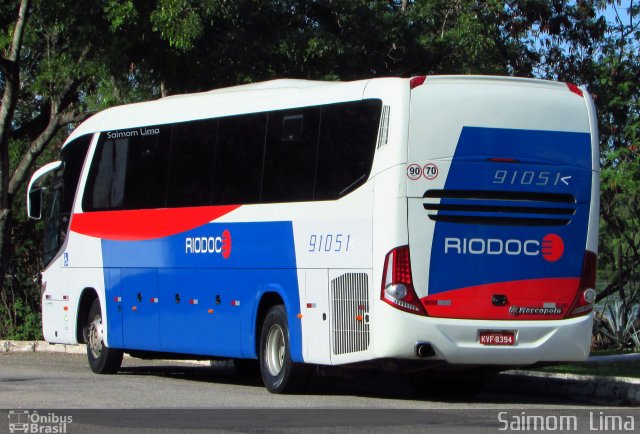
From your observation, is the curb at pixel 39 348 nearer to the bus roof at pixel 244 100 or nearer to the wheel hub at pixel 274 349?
the bus roof at pixel 244 100

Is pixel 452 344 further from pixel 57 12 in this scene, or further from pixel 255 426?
pixel 57 12

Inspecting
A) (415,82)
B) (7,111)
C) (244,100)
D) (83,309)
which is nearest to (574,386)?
(415,82)

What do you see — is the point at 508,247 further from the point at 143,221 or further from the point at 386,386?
the point at 143,221

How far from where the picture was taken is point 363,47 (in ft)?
75.5

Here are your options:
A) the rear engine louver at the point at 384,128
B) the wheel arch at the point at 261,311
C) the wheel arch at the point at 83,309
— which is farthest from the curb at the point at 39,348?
the rear engine louver at the point at 384,128

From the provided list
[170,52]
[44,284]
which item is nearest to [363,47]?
[170,52]

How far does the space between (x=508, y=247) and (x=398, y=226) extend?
1.21 m

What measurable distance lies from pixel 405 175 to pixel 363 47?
10.4 m

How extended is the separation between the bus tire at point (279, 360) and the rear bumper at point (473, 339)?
1.60 m

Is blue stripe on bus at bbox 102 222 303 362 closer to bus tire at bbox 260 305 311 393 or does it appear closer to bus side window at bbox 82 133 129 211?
bus tire at bbox 260 305 311 393

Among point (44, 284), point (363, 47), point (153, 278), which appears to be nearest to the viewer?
point (153, 278)

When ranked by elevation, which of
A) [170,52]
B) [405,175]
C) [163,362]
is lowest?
[163,362]

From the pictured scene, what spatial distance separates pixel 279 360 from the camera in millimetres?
14672

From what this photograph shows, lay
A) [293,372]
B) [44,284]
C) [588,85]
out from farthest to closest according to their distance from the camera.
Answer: [588,85]
[44,284]
[293,372]
